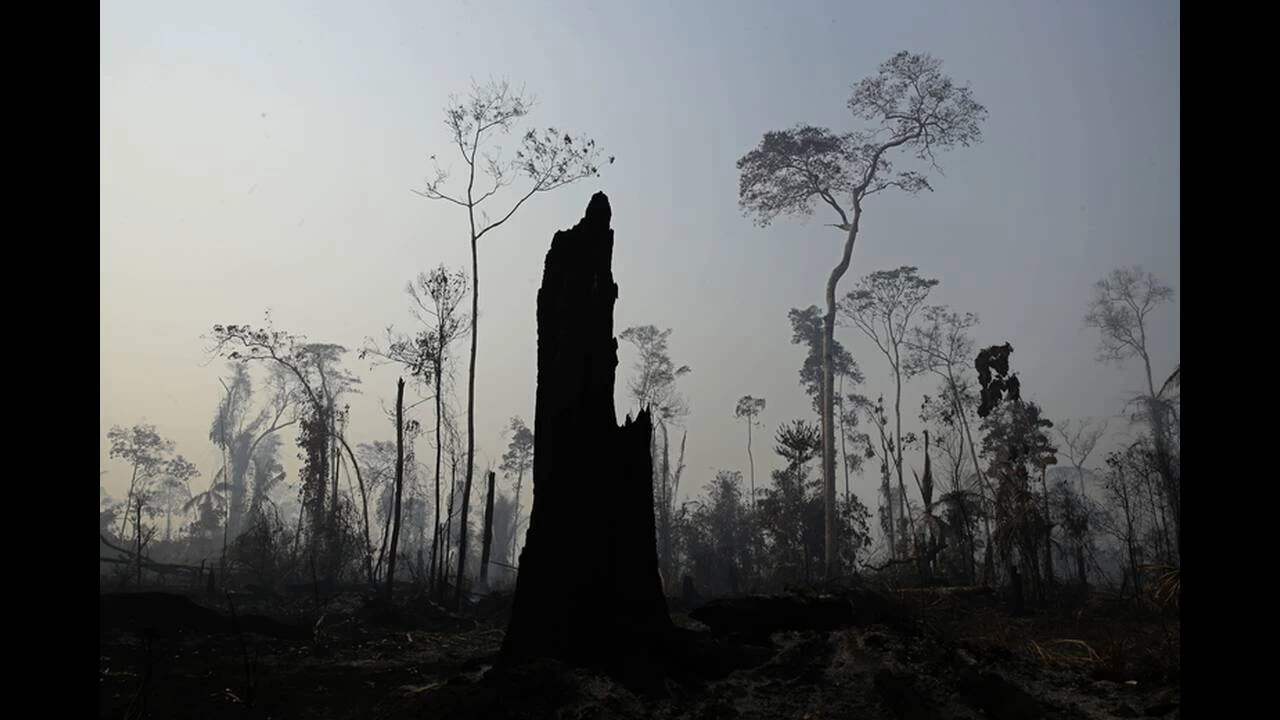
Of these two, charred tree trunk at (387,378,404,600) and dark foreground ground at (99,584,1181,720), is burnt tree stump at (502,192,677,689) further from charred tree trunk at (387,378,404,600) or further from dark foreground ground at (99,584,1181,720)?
charred tree trunk at (387,378,404,600)

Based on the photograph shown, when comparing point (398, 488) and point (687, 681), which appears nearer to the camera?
point (687, 681)

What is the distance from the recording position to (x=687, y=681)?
994cm

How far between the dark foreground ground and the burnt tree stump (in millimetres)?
630

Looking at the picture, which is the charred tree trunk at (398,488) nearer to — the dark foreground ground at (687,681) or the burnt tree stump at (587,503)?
the dark foreground ground at (687,681)

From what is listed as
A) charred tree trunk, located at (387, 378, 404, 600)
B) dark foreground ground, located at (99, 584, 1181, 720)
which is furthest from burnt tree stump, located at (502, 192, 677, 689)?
charred tree trunk, located at (387, 378, 404, 600)

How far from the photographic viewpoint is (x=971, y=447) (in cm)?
3828

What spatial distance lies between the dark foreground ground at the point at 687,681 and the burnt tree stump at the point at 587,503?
630 mm

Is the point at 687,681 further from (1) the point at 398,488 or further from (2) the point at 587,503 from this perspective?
(1) the point at 398,488

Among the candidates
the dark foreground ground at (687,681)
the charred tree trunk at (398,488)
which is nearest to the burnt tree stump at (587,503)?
the dark foreground ground at (687,681)

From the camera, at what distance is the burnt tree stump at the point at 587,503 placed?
10.0 meters

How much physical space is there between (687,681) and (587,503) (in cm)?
252

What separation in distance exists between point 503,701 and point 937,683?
5.13 metres

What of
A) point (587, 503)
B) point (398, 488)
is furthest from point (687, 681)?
point (398, 488)
